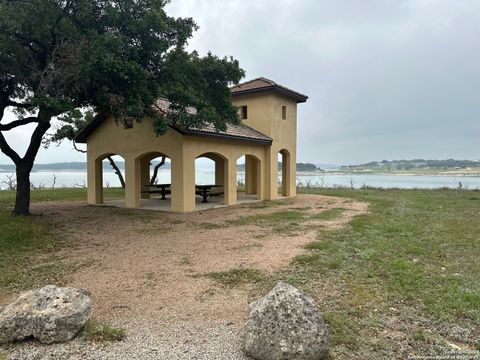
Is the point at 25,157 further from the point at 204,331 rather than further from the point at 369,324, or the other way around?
the point at 369,324

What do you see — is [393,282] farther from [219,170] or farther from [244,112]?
[219,170]

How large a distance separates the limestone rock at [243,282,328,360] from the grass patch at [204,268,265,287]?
6.57 ft

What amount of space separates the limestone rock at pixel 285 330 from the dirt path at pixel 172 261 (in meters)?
0.45

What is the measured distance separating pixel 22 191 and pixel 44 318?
920 centimetres

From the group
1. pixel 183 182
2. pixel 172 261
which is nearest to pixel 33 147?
pixel 183 182

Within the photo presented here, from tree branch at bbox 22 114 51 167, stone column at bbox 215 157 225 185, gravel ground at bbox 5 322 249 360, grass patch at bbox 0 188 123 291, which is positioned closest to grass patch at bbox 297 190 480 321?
gravel ground at bbox 5 322 249 360

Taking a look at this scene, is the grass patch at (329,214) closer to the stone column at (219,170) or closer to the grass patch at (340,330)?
the grass patch at (340,330)

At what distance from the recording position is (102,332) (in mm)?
4113

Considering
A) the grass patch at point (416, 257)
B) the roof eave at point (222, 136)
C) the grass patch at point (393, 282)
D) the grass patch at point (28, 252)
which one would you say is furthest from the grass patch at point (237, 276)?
the roof eave at point (222, 136)

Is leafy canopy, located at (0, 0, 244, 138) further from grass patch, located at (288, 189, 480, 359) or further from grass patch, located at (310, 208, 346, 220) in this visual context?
grass patch, located at (288, 189, 480, 359)

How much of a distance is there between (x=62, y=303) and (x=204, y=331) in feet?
5.35

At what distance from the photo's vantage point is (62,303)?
161 inches

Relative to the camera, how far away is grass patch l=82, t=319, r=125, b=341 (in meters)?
4.01

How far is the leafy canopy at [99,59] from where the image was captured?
8.45 m
